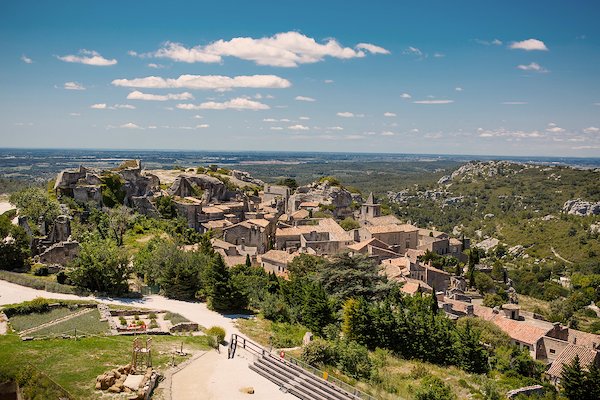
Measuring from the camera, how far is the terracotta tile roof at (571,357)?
38.2 m

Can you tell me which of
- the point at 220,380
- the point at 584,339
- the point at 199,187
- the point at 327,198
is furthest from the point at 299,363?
the point at 327,198

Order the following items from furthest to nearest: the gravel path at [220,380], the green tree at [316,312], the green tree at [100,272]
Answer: the green tree at [100,272] → the green tree at [316,312] → the gravel path at [220,380]

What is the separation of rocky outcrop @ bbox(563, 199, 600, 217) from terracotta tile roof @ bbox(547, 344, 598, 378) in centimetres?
10168

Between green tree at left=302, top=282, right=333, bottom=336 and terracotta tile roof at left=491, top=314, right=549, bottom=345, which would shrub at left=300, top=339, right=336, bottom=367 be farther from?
terracotta tile roof at left=491, top=314, right=549, bottom=345

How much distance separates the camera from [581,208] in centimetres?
13075

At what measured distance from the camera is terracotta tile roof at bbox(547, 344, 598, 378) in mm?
38159

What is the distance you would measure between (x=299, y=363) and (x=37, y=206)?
3839 centimetres

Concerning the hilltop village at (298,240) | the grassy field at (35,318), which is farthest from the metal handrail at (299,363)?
the grassy field at (35,318)

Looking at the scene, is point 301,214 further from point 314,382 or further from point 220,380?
point 220,380

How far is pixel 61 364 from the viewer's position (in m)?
A: 20.8

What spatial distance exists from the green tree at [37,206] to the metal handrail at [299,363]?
3106cm

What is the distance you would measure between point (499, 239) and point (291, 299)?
96.2 metres

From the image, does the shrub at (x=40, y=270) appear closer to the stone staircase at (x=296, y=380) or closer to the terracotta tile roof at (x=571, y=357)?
the stone staircase at (x=296, y=380)

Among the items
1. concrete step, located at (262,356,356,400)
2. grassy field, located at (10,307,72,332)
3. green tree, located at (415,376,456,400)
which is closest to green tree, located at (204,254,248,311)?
grassy field, located at (10,307,72,332)
